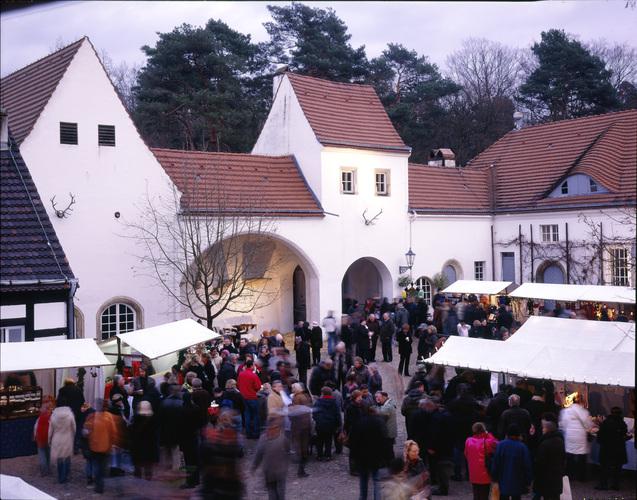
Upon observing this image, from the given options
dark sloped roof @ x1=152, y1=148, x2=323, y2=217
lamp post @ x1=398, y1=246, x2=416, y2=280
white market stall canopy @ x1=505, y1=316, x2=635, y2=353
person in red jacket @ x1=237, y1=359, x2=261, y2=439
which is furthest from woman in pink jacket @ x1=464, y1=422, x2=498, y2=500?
lamp post @ x1=398, y1=246, x2=416, y2=280

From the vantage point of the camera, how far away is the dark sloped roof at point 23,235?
45.6ft

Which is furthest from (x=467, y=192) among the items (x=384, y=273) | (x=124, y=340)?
(x=124, y=340)

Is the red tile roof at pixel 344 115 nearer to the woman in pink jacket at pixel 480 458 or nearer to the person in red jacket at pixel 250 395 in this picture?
the person in red jacket at pixel 250 395

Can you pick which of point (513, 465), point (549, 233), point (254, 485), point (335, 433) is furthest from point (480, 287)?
point (513, 465)

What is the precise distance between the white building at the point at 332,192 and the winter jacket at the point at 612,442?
35.3 ft

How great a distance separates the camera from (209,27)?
3709 centimetres

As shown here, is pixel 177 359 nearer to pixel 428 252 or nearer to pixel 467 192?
pixel 428 252

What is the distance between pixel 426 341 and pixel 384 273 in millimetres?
10445

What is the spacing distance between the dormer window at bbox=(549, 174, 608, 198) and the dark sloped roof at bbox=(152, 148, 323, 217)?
10.7 meters

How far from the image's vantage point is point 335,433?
41.5 ft

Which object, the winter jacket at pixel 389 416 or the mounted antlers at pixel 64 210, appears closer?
the winter jacket at pixel 389 416

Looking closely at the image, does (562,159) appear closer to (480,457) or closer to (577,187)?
(577,187)

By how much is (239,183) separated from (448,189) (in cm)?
1083

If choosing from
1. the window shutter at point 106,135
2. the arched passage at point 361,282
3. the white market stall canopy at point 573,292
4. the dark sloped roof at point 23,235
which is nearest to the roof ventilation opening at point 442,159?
the arched passage at point 361,282
